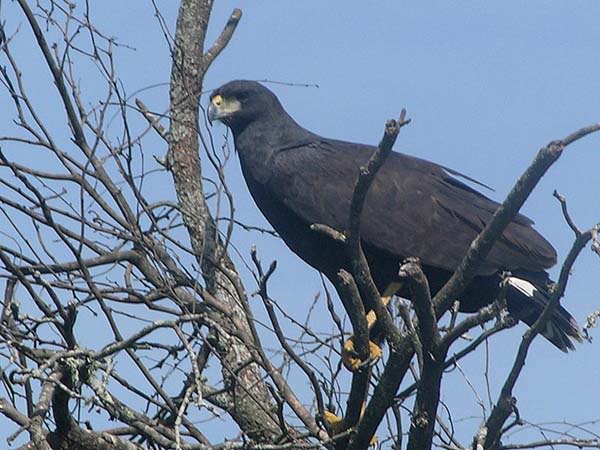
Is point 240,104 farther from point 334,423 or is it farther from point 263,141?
point 334,423

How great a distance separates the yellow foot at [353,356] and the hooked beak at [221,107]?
6.07 feet

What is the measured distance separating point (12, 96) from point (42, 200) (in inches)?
20.5

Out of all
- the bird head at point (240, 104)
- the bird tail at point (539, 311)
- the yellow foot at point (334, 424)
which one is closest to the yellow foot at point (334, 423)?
the yellow foot at point (334, 424)

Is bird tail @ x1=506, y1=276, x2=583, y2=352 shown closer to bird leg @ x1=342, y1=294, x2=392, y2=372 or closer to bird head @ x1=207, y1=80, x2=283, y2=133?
bird leg @ x1=342, y1=294, x2=392, y2=372

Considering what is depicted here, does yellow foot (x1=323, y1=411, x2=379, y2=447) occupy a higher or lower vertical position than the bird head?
lower

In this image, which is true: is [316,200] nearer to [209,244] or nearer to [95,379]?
[209,244]

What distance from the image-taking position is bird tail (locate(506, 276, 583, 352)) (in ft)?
17.5

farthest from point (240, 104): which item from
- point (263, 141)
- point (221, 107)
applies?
point (263, 141)

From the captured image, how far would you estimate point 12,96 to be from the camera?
537 centimetres

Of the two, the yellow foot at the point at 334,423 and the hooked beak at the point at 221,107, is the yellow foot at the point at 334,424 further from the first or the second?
the hooked beak at the point at 221,107

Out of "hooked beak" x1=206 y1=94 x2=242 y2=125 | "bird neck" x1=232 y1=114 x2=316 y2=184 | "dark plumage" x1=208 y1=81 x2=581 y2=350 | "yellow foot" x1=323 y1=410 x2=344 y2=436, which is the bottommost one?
"yellow foot" x1=323 y1=410 x2=344 y2=436

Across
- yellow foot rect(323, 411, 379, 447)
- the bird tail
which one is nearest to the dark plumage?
the bird tail

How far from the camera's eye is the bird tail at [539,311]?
209 inches

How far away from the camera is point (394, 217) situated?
5.96m
